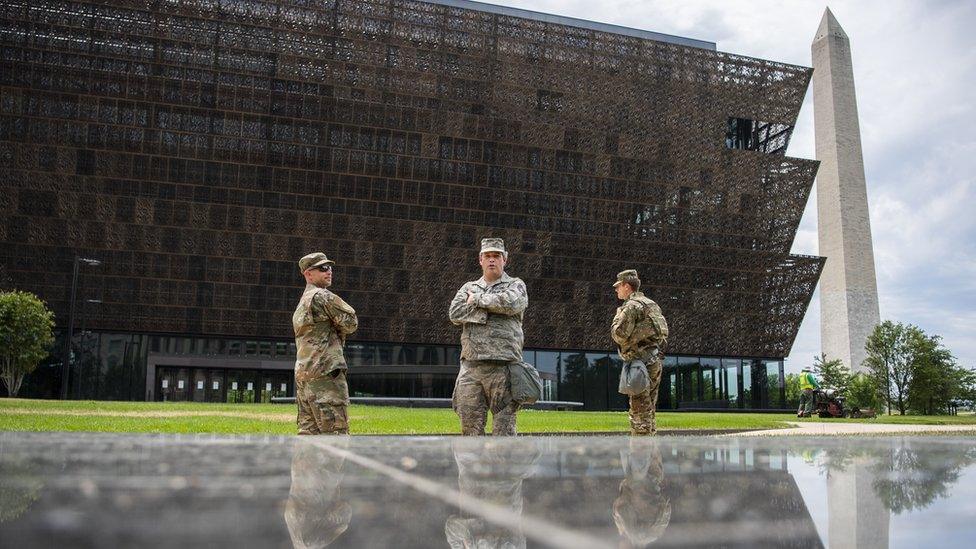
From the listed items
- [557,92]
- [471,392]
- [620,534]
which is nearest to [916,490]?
[620,534]

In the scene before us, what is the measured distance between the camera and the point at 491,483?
57.6 inches

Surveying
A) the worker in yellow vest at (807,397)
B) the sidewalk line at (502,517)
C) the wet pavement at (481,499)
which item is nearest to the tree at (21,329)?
the worker in yellow vest at (807,397)

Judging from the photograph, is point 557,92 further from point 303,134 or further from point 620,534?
point 620,534

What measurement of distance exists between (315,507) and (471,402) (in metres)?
6.07

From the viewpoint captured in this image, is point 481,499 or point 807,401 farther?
point 807,401

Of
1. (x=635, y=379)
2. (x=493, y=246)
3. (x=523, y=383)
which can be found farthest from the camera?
(x=635, y=379)

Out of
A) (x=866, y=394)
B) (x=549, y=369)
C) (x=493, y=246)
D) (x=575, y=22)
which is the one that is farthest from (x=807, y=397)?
(x=493, y=246)

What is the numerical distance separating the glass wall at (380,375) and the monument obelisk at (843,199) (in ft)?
16.9

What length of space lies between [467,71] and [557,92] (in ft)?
15.4

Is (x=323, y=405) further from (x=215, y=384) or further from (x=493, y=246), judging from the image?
(x=215, y=384)

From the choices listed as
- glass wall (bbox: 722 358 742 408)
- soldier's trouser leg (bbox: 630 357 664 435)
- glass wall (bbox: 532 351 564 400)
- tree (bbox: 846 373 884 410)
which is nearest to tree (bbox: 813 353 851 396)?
tree (bbox: 846 373 884 410)

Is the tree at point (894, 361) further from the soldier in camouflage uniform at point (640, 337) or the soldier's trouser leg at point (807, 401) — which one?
the soldier in camouflage uniform at point (640, 337)

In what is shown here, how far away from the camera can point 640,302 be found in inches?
364

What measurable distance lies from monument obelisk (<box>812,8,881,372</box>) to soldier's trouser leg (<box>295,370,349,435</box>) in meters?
44.4
